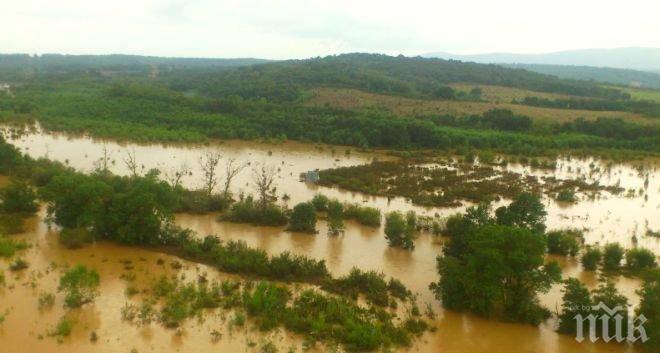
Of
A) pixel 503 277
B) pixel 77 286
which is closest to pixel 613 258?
pixel 503 277

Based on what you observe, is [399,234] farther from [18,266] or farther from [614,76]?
[614,76]

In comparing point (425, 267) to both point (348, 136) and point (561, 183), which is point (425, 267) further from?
point (348, 136)

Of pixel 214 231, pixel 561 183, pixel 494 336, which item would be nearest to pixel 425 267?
pixel 494 336

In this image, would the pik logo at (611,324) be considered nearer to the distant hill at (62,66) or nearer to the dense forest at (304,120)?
the dense forest at (304,120)

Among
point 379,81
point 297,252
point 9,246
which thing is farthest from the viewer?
point 379,81

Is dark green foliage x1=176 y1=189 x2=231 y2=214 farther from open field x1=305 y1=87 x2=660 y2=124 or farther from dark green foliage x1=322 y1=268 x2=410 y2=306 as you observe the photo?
open field x1=305 y1=87 x2=660 y2=124
